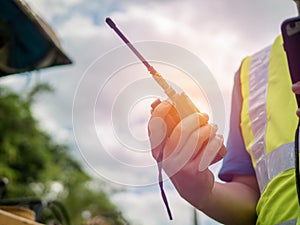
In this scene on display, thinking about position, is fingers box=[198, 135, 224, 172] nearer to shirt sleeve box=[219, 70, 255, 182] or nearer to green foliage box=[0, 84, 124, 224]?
shirt sleeve box=[219, 70, 255, 182]

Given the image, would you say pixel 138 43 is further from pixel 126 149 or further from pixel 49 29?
pixel 49 29

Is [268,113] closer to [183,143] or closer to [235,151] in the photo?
[235,151]

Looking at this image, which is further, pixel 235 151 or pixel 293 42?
pixel 235 151

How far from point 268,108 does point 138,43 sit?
34 cm

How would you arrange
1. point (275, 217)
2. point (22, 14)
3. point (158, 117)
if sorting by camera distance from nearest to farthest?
point (158, 117) → point (275, 217) → point (22, 14)

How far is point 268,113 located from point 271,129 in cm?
4

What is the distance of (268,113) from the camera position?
0.83 m

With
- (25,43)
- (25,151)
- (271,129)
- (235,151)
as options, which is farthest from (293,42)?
(25,151)

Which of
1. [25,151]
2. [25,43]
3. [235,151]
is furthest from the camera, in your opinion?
[25,151]

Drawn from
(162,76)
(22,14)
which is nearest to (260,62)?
(162,76)

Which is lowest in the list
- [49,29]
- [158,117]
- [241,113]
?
[241,113]

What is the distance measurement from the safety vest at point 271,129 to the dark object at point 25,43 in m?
0.85

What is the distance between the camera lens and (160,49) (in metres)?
0.56

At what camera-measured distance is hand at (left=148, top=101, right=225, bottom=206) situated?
1.77ft
